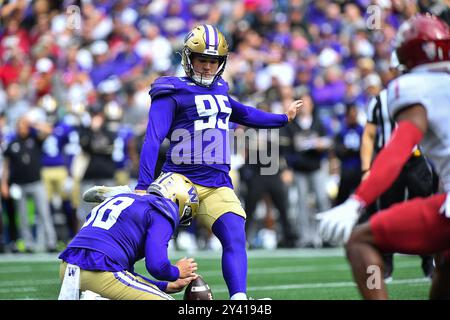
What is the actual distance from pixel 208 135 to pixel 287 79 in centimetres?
937

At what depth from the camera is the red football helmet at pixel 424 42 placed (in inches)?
158

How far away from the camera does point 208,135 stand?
587 cm

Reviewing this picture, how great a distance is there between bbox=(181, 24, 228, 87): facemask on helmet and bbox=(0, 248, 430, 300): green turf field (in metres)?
1.87

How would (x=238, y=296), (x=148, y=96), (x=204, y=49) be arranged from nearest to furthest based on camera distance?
(x=238, y=296)
(x=204, y=49)
(x=148, y=96)

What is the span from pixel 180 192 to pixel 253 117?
934 mm

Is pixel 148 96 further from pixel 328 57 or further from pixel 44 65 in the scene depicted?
pixel 328 57

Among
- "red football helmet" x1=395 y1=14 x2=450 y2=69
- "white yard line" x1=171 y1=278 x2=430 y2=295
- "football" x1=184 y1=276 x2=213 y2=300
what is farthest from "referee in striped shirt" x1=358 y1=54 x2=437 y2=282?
"red football helmet" x1=395 y1=14 x2=450 y2=69

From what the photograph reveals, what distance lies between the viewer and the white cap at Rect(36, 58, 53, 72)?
15.2 meters

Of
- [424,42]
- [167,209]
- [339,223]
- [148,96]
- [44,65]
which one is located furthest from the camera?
[44,65]

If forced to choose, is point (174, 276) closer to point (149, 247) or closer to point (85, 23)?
point (149, 247)

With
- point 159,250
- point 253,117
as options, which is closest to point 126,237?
point 159,250

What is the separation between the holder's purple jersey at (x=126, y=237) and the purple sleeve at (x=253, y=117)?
1285mm

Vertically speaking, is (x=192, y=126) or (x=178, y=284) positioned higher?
(x=192, y=126)

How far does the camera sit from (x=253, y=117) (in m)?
6.17
